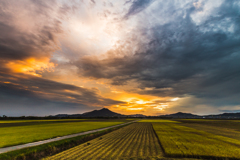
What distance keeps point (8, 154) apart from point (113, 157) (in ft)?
41.8

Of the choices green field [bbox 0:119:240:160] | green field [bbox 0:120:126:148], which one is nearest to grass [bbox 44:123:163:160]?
green field [bbox 0:119:240:160]

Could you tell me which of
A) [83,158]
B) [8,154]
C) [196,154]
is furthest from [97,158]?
[196,154]

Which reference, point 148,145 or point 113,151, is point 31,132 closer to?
point 113,151

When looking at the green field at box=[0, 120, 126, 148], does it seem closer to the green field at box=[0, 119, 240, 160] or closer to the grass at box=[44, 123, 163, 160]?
the green field at box=[0, 119, 240, 160]

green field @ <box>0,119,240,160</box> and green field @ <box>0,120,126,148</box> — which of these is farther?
green field @ <box>0,120,126,148</box>

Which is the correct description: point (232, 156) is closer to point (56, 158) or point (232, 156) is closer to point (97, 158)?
point (97, 158)

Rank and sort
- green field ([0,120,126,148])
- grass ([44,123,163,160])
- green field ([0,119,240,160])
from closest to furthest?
grass ([44,123,163,160])
green field ([0,119,240,160])
green field ([0,120,126,148])

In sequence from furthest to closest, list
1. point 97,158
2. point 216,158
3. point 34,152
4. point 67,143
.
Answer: point 67,143
point 34,152
point 216,158
point 97,158

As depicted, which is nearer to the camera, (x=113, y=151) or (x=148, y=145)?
(x=113, y=151)

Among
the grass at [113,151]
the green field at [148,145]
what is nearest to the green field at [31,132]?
the green field at [148,145]

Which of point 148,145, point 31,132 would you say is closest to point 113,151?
point 148,145

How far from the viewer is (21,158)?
15.4 metres

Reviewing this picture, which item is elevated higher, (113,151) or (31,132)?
(31,132)

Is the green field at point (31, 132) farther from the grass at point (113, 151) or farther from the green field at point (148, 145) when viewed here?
the grass at point (113, 151)
